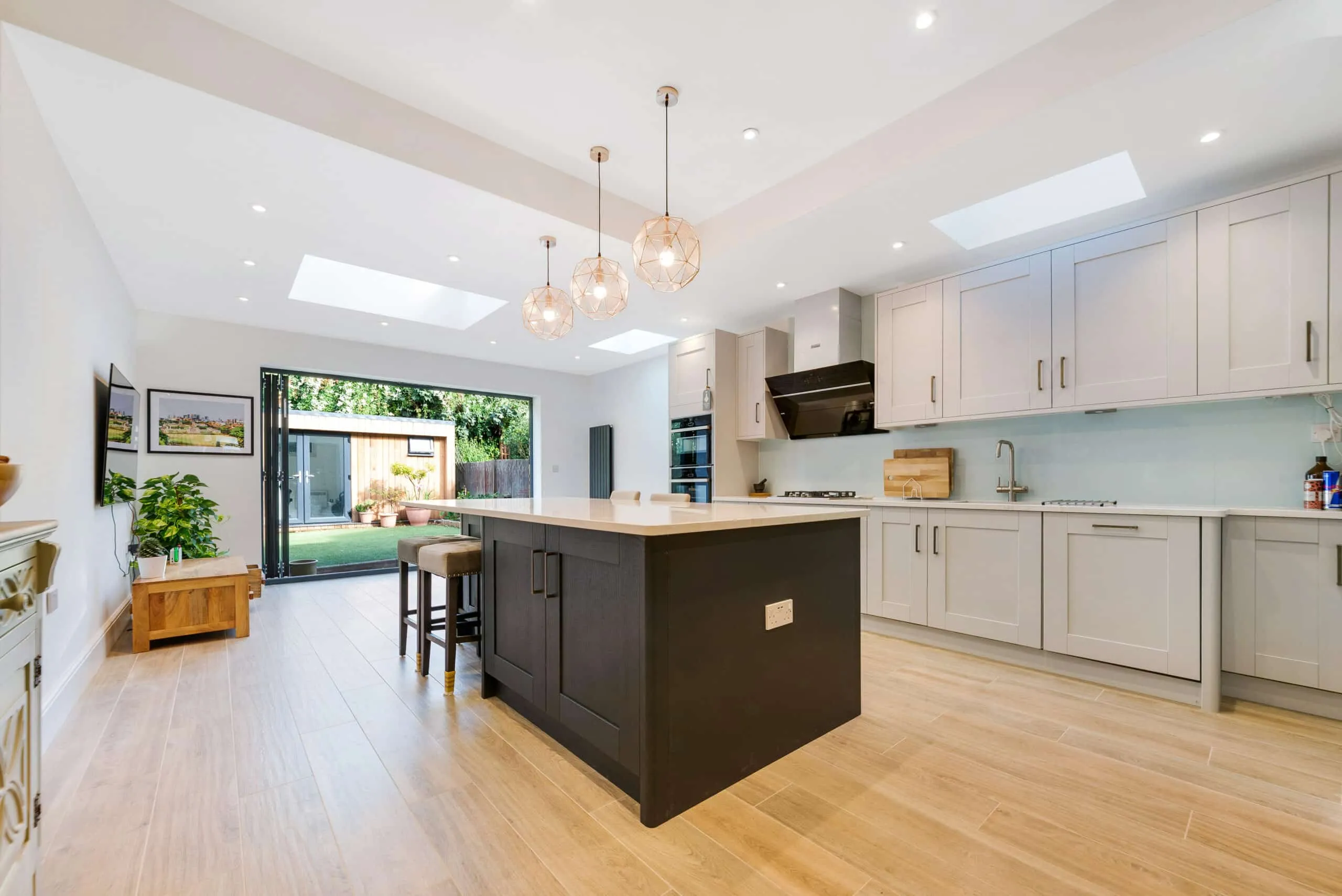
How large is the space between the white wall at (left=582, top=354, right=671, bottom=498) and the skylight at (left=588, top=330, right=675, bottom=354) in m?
0.29

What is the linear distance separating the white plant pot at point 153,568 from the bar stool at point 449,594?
1.95 m

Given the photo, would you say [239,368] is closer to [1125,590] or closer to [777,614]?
[777,614]

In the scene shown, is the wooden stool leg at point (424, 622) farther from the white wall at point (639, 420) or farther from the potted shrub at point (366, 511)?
Answer: the potted shrub at point (366, 511)

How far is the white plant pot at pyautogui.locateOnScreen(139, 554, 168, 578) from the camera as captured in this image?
136 inches

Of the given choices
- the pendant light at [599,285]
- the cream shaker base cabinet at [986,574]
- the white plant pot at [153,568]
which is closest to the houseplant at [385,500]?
the white plant pot at [153,568]

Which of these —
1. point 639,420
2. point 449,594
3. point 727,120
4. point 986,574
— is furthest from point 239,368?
point 986,574

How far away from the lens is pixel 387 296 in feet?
15.9

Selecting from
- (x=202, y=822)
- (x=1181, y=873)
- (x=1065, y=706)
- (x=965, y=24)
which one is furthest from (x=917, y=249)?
(x=202, y=822)

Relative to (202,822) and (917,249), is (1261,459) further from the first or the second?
(202,822)

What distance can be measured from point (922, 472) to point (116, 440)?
17.1ft

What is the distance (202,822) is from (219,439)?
445 centimetres

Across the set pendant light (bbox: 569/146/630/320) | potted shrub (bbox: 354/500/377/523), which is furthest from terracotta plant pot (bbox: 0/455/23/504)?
potted shrub (bbox: 354/500/377/523)

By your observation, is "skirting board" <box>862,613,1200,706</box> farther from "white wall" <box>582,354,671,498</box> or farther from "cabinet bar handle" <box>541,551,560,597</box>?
"white wall" <box>582,354,671,498</box>

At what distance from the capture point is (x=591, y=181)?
10.0 feet
